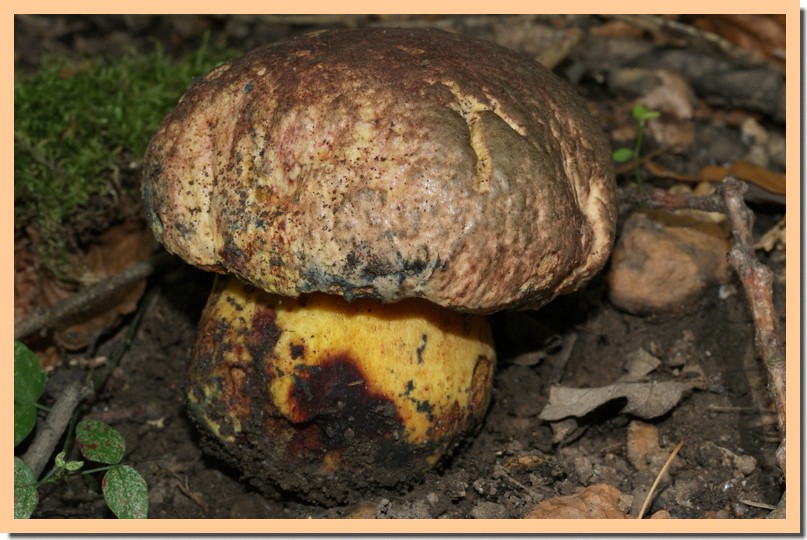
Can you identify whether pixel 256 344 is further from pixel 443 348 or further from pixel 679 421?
pixel 679 421

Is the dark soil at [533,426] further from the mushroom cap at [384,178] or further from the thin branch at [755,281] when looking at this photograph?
the mushroom cap at [384,178]

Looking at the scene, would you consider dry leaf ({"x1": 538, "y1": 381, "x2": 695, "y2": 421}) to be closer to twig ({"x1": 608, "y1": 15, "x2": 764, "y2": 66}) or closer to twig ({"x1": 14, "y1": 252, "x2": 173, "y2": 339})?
twig ({"x1": 14, "y1": 252, "x2": 173, "y2": 339})

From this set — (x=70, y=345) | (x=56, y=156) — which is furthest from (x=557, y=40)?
(x=70, y=345)

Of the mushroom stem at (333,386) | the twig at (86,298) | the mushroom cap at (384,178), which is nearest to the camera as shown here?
the mushroom cap at (384,178)

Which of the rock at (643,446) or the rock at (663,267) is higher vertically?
the rock at (663,267)

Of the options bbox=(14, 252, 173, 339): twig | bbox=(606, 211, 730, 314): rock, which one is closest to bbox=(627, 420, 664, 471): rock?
bbox=(606, 211, 730, 314): rock

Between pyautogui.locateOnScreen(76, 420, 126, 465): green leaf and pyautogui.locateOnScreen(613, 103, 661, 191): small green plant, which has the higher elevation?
pyautogui.locateOnScreen(613, 103, 661, 191): small green plant

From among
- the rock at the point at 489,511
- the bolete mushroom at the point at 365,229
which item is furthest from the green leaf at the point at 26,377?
the rock at the point at 489,511

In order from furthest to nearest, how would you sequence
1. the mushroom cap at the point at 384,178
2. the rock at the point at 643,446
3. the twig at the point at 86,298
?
the twig at the point at 86,298 → the rock at the point at 643,446 → the mushroom cap at the point at 384,178
